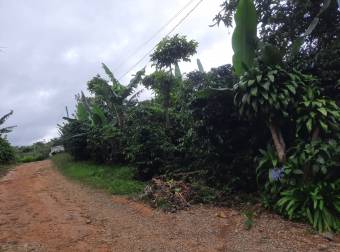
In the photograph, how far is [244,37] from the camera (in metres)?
7.53

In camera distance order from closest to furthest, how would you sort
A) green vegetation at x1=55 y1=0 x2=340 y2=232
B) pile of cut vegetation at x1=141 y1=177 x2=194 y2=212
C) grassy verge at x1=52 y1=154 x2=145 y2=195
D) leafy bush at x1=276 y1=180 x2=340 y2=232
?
leafy bush at x1=276 y1=180 x2=340 y2=232 < green vegetation at x1=55 y1=0 x2=340 y2=232 < pile of cut vegetation at x1=141 y1=177 x2=194 y2=212 < grassy verge at x1=52 y1=154 x2=145 y2=195

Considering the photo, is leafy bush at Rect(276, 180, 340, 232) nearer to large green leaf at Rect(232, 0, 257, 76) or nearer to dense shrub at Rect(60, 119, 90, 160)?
large green leaf at Rect(232, 0, 257, 76)

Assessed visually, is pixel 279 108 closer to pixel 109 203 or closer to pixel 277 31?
pixel 277 31

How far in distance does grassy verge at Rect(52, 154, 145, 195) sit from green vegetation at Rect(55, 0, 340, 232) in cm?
68

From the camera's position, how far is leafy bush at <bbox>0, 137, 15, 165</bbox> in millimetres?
19000

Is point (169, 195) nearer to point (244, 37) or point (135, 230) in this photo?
point (135, 230)

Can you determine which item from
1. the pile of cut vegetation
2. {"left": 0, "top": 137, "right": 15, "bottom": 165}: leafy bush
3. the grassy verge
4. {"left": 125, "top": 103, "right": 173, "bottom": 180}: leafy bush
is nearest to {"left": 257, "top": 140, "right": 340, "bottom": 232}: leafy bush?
the pile of cut vegetation

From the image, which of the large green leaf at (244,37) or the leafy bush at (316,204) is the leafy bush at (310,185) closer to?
the leafy bush at (316,204)

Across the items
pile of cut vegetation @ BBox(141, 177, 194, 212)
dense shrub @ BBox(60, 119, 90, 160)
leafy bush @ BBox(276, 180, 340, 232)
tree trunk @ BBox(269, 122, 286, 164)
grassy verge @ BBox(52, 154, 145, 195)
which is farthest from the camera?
dense shrub @ BBox(60, 119, 90, 160)

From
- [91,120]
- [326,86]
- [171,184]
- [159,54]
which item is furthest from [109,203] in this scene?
[159,54]

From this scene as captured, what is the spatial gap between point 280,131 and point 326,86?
151 centimetres

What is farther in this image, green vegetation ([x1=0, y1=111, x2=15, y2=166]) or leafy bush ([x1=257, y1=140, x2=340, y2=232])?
green vegetation ([x1=0, y1=111, x2=15, y2=166])

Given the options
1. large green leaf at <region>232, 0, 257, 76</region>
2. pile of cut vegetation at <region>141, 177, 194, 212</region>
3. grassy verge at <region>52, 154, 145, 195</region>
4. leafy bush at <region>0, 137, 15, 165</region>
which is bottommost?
pile of cut vegetation at <region>141, 177, 194, 212</region>

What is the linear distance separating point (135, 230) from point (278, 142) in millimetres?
3060
